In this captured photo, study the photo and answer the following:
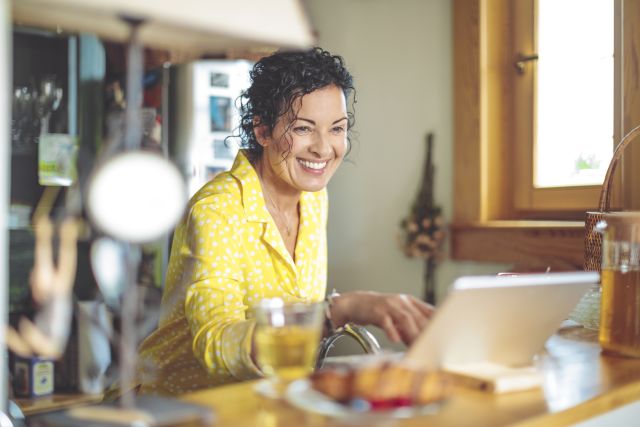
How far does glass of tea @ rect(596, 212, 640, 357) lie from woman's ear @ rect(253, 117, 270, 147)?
3.01ft

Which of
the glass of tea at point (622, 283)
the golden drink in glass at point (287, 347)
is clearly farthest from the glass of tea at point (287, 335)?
the glass of tea at point (622, 283)

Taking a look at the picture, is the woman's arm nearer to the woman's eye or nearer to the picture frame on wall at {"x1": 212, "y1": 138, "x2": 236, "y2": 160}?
the woman's eye

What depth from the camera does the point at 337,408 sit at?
73 cm

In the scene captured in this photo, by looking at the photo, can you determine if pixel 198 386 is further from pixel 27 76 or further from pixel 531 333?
pixel 27 76

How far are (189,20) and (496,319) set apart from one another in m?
0.56

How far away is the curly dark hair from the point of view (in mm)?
1730

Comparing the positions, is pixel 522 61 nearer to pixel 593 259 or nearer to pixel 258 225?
pixel 593 259

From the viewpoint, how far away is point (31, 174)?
2.83 metres

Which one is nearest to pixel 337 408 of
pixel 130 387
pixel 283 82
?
pixel 130 387

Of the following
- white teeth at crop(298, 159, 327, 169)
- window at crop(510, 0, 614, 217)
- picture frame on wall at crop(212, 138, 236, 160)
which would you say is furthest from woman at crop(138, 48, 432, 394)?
picture frame on wall at crop(212, 138, 236, 160)

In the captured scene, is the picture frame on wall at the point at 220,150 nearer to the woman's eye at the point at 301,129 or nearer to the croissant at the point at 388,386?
the woman's eye at the point at 301,129

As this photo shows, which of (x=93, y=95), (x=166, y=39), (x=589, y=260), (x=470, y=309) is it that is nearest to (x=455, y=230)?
(x=589, y=260)

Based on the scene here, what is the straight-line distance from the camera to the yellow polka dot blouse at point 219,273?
4.23 feet

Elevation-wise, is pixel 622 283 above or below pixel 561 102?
below
